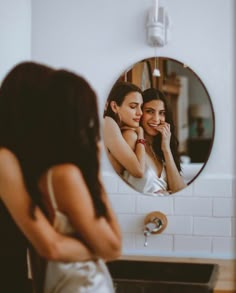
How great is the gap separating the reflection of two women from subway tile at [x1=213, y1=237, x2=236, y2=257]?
187 millimetres

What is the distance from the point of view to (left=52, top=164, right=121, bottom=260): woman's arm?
95 centimetres

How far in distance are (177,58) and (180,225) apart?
0.49 meters

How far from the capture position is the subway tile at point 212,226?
4.86 feet

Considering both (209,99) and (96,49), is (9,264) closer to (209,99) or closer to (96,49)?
(96,49)

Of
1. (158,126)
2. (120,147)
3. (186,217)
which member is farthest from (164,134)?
(186,217)

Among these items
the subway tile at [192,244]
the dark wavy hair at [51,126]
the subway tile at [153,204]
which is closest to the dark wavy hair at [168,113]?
the subway tile at [153,204]

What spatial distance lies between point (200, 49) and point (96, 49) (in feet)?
0.98

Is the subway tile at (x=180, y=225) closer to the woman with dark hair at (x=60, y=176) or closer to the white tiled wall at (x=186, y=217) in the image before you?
the white tiled wall at (x=186, y=217)

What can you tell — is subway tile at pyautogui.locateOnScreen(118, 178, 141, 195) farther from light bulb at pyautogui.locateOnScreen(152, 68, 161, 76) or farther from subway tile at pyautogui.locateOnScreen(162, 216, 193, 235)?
light bulb at pyautogui.locateOnScreen(152, 68, 161, 76)

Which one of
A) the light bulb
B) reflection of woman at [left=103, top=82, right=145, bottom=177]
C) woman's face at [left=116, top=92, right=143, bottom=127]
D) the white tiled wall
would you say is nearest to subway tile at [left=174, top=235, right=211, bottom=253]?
the white tiled wall

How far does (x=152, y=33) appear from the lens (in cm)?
146

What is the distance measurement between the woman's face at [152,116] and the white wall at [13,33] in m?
0.35

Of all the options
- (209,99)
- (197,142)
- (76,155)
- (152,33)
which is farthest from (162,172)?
(76,155)

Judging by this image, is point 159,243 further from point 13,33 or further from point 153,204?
point 13,33
